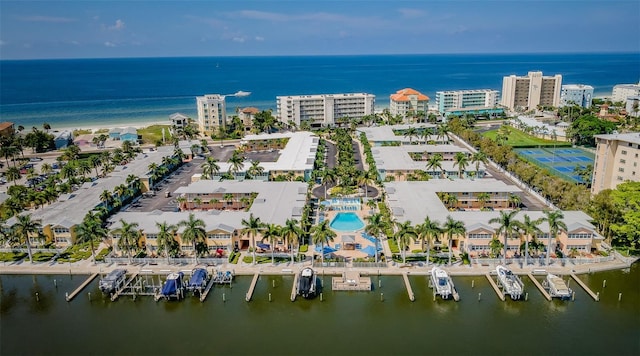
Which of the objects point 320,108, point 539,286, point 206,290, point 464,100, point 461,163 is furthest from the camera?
point 464,100

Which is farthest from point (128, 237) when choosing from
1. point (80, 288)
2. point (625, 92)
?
point (625, 92)

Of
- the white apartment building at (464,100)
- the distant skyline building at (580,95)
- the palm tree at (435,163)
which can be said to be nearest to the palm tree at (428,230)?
the palm tree at (435,163)

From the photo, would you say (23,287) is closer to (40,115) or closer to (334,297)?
(334,297)

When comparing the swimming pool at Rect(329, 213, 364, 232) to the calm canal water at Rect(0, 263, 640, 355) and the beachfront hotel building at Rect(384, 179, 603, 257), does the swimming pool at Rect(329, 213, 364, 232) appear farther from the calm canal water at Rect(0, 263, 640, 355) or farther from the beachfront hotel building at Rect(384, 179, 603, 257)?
the calm canal water at Rect(0, 263, 640, 355)

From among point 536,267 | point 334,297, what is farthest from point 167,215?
point 536,267

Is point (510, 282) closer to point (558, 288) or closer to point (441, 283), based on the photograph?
point (558, 288)
